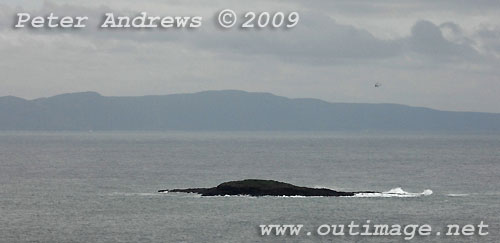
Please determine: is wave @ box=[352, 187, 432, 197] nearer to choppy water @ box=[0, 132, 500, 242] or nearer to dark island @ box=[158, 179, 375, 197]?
choppy water @ box=[0, 132, 500, 242]

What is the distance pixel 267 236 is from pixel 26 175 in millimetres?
83751

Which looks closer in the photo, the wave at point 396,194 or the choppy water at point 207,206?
the choppy water at point 207,206

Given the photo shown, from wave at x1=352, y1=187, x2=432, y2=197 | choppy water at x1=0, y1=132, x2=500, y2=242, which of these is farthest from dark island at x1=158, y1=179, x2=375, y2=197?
choppy water at x1=0, y1=132, x2=500, y2=242

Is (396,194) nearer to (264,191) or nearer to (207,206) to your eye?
(264,191)

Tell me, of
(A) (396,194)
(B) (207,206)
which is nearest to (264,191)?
(B) (207,206)

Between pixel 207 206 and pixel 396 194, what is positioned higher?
pixel 396 194

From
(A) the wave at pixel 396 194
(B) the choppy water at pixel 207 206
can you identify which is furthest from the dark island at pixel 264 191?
(B) the choppy water at pixel 207 206

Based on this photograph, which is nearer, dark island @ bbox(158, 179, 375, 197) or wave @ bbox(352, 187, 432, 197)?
dark island @ bbox(158, 179, 375, 197)

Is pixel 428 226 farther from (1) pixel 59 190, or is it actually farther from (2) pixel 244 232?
(1) pixel 59 190

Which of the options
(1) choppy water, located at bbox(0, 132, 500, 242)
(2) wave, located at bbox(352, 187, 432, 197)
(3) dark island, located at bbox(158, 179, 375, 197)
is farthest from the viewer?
(2) wave, located at bbox(352, 187, 432, 197)

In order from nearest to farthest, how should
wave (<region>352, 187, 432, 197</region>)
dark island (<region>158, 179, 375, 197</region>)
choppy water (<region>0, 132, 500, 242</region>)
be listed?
1. choppy water (<region>0, 132, 500, 242</region>)
2. dark island (<region>158, 179, 375, 197</region>)
3. wave (<region>352, 187, 432, 197</region>)

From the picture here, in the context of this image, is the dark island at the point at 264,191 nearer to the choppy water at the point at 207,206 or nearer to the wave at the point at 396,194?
the wave at the point at 396,194

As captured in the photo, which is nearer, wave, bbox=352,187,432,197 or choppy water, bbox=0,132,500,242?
choppy water, bbox=0,132,500,242

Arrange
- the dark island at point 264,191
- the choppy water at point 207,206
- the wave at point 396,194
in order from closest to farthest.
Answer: the choppy water at point 207,206 < the dark island at point 264,191 < the wave at point 396,194
